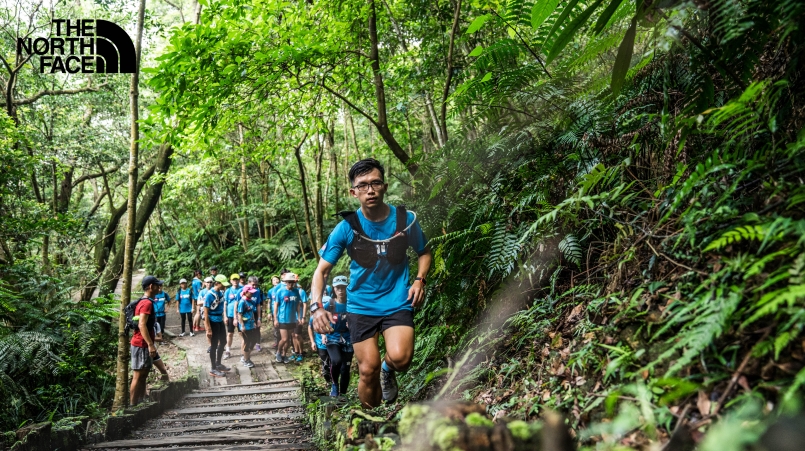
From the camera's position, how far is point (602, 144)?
4613 mm

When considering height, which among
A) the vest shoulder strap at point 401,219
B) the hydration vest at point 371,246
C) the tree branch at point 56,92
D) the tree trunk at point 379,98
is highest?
the tree branch at point 56,92

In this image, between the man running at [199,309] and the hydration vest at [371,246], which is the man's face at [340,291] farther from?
the man running at [199,309]

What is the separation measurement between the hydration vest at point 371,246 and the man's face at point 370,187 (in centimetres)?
18

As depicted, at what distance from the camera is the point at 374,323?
4.40 meters

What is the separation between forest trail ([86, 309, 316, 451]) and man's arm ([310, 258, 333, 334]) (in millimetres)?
1978

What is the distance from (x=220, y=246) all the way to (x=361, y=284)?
80.4 feet

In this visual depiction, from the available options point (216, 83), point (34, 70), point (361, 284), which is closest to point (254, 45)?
point (216, 83)

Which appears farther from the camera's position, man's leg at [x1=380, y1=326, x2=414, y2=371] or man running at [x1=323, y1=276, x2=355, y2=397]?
man running at [x1=323, y1=276, x2=355, y2=397]

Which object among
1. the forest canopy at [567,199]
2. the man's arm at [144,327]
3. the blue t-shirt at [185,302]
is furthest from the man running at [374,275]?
the blue t-shirt at [185,302]

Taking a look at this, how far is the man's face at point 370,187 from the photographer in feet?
14.2

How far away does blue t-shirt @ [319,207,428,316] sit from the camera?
4.37 m

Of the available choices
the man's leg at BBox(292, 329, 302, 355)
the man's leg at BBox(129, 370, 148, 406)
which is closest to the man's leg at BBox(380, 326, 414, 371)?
the man's leg at BBox(129, 370, 148, 406)

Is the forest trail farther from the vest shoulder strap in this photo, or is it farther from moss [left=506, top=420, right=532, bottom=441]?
moss [left=506, top=420, right=532, bottom=441]

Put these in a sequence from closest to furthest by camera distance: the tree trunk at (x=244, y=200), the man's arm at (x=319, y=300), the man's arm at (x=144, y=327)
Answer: the man's arm at (x=319, y=300), the man's arm at (x=144, y=327), the tree trunk at (x=244, y=200)
